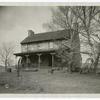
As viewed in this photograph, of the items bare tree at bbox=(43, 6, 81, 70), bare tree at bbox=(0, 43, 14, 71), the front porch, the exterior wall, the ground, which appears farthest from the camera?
the exterior wall

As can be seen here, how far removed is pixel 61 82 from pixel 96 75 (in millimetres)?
767

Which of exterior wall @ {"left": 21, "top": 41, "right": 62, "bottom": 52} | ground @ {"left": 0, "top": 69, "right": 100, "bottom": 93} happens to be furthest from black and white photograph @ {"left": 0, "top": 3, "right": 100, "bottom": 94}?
exterior wall @ {"left": 21, "top": 41, "right": 62, "bottom": 52}

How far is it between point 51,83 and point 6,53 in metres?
1.19

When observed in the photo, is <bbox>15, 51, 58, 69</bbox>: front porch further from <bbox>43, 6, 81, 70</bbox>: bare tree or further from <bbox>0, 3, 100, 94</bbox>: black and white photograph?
<bbox>43, 6, 81, 70</bbox>: bare tree

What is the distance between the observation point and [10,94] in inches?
111

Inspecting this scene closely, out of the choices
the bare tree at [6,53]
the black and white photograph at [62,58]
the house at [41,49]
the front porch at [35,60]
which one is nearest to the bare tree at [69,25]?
the black and white photograph at [62,58]

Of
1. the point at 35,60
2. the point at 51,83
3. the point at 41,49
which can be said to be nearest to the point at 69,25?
the point at 41,49

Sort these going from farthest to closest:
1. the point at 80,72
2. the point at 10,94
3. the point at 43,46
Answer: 1. the point at 43,46
2. the point at 80,72
3. the point at 10,94

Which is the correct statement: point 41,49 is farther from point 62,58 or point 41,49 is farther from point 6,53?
point 6,53

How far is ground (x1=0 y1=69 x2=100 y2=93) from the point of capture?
2.80m

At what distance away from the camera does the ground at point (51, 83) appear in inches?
110

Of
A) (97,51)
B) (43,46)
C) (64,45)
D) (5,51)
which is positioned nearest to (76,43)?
(64,45)

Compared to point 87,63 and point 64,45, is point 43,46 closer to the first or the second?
point 64,45

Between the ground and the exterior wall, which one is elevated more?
the exterior wall
